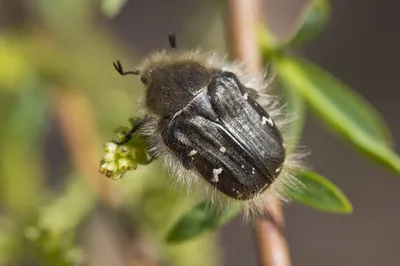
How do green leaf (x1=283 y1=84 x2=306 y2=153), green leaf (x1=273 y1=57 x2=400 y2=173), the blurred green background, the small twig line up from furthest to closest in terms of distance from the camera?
1. the small twig
2. the blurred green background
3. green leaf (x1=273 y1=57 x2=400 y2=173)
4. green leaf (x1=283 y1=84 x2=306 y2=153)

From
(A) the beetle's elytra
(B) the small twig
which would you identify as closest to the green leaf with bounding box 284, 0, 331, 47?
(A) the beetle's elytra

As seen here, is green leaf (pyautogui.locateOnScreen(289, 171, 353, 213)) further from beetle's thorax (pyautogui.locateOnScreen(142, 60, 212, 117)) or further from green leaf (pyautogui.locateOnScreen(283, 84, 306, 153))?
beetle's thorax (pyautogui.locateOnScreen(142, 60, 212, 117))

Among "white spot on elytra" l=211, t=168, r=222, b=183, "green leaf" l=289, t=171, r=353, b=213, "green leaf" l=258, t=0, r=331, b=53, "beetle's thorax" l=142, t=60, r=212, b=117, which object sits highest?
"green leaf" l=258, t=0, r=331, b=53

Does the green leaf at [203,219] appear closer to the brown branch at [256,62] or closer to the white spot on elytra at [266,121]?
the brown branch at [256,62]

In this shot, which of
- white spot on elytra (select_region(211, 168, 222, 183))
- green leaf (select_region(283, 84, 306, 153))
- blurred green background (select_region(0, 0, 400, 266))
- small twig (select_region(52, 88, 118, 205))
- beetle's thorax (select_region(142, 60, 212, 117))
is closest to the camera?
white spot on elytra (select_region(211, 168, 222, 183))

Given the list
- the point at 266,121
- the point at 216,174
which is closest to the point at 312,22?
the point at 266,121
